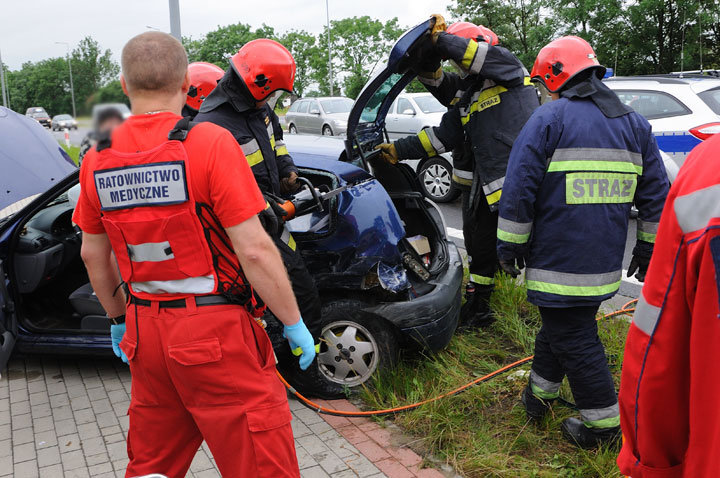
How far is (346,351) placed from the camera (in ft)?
12.0

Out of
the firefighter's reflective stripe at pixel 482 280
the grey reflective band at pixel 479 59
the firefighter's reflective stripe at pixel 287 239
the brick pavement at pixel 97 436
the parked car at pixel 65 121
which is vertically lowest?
the brick pavement at pixel 97 436

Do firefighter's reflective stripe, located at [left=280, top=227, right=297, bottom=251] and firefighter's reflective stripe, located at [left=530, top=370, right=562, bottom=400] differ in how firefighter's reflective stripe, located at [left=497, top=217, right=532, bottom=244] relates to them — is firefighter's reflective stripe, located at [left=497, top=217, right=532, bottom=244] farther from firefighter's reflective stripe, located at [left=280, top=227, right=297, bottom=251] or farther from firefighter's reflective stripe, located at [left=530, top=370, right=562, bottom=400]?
firefighter's reflective stripe, located at [left=280, top=227, right=297, bottom=251]

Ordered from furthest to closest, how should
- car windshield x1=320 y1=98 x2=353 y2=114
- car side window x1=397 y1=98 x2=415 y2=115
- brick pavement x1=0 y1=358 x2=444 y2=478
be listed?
car windshield x1=320 y1=98 x2=353 y2=114, car side window x1=397 y1=98 x2=415 y2=115, brick pavement x1=0 y1=358 x2=444 y2=478

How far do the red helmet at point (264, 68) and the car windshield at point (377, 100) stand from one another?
38.4 inches

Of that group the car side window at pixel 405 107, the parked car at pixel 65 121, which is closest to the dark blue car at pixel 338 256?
the parked car at pixel 65 121

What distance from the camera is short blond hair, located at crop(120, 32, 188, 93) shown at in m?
1.69

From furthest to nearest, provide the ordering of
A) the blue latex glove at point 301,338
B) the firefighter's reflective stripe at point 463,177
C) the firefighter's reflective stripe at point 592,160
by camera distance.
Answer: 1. the firefighter's reflective stripe at point 463,177
2. the firefighter's reflective stripe at point 592,160
3. the blue latex glove at point 301,338

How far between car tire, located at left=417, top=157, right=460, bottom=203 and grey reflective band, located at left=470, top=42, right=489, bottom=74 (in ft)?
17.9

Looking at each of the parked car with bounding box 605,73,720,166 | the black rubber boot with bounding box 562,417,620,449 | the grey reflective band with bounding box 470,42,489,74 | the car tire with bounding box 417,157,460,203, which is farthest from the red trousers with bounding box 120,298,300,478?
the car tire with bounding box 417,157,460,203

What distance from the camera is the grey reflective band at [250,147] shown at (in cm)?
326

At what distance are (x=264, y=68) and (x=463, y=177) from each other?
1940mm

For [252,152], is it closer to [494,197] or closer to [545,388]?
[494,197]

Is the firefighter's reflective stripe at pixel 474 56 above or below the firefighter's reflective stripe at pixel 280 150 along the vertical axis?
above

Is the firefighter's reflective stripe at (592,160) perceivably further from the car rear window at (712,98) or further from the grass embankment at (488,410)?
the car rear window at (712,98)
